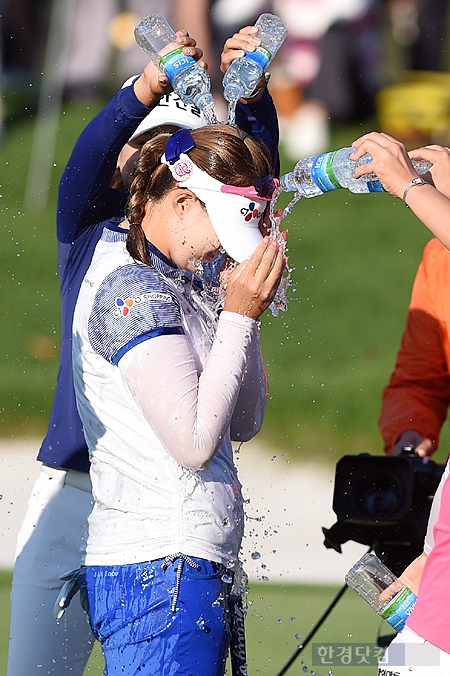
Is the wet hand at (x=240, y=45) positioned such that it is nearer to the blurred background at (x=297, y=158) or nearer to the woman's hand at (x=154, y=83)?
the woman's hand at (x=154, y=83)

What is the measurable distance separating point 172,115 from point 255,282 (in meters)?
0.86

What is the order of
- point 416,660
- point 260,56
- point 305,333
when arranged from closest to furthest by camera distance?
point 416,660 < point 260,56 < point 305,333

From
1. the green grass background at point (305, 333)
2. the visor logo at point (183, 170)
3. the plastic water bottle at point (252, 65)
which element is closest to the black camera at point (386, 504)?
the green grass background at point (305, 333)

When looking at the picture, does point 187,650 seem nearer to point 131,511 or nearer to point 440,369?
point 131,511

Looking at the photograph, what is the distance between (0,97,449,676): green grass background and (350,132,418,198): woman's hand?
7.36 ft

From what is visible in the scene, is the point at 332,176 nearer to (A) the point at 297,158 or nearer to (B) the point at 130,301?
(B) the point at 130,301

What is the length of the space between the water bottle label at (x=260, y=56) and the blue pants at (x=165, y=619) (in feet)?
4.56

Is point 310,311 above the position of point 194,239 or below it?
below

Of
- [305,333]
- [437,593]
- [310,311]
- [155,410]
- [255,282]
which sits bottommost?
[305,333]

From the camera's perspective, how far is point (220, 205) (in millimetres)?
2557

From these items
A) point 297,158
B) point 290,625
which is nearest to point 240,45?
point 290,625

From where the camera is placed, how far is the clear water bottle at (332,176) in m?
2.74

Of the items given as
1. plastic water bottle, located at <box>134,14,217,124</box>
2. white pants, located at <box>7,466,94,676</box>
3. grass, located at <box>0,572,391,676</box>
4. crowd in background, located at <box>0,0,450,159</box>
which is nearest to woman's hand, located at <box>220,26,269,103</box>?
plastic water bottle, located at <box>134,14,217,124</box>

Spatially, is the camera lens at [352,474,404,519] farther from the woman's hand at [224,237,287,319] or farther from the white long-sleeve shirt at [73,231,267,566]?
the woman's hand at [224,237,287,319]
